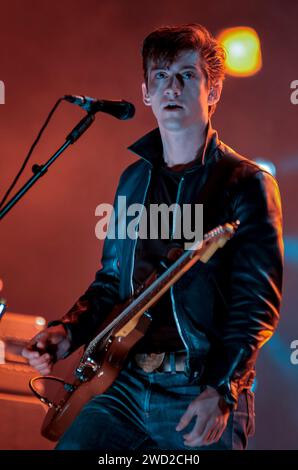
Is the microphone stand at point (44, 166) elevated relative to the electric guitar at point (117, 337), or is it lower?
elevated

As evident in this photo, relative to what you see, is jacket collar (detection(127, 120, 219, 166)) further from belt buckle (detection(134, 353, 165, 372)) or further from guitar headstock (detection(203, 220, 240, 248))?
belt buckle (detection(134, 353, 165, 372))

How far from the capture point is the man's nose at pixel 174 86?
92.5 inches

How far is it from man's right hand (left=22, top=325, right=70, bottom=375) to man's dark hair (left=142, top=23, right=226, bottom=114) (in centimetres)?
101

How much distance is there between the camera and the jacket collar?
7.77 feet

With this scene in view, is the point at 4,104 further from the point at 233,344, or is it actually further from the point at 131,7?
the point at 233,344

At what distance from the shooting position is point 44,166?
219 centimetres

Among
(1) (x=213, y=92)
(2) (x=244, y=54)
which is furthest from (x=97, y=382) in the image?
(2) (x=244, y=54)

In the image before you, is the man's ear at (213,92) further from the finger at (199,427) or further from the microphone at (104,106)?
the finger at (199,427)

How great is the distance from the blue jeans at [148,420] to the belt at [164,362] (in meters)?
0.02

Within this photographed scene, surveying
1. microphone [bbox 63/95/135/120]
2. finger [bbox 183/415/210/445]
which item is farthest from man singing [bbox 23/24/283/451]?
microphone [bbox 63/95/135/120]

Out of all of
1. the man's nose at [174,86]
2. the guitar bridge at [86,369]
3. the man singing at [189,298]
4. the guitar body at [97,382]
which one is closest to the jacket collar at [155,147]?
the man singing at [189,298]

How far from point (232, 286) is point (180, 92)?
0.72m

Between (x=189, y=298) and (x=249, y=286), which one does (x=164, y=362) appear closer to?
(x=189, y=298)
